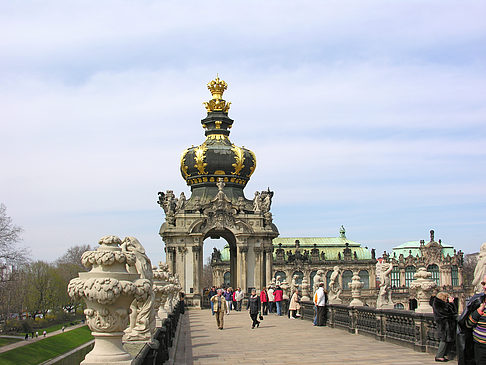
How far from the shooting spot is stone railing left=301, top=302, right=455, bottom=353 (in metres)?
17.2

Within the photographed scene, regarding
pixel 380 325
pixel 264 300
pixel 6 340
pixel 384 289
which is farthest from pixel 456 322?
pixel 6 340

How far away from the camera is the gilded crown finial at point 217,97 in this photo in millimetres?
49500

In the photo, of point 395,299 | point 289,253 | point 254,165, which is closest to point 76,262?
point 289,253

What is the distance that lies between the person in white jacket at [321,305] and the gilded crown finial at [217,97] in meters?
24.3

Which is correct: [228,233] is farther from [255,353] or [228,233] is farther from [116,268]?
[116,268]

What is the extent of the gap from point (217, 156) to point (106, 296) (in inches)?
1573

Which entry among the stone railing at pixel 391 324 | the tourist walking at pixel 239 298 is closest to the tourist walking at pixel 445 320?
the stone railing at pixel 391 324

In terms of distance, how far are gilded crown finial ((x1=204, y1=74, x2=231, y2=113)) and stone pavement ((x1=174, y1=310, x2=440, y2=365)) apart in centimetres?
2537

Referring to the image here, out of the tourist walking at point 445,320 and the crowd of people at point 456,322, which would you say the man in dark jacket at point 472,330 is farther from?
the tourist walking at point 445,320

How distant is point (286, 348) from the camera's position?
61.6 feet

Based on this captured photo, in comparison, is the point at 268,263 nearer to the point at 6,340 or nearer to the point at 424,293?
the point at 424,293

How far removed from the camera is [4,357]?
176 feet

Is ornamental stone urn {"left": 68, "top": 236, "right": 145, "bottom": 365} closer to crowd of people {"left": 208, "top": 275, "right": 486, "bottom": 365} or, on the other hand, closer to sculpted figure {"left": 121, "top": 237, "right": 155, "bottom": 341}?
sculpted figure {"left": 121, "top": 237, "right": 155, "bottom": 341}

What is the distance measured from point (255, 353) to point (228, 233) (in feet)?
91.8
